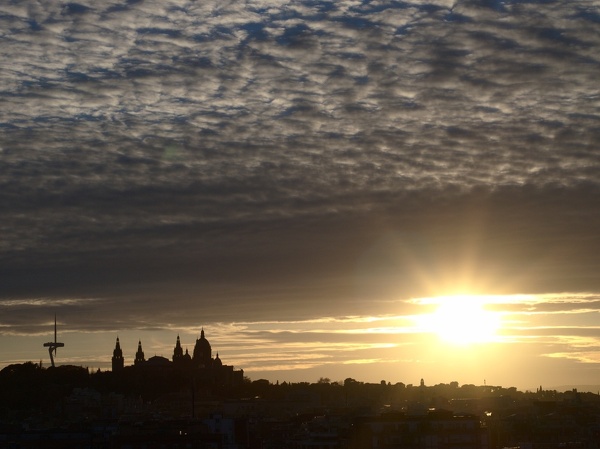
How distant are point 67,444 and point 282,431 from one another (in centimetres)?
5149

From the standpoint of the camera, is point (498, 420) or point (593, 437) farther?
point (498, 420)

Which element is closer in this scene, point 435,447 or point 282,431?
point 435,447

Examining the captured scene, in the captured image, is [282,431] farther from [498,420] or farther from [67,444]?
[67,444]

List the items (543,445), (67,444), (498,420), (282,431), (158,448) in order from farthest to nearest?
1. (498,420)
2. (282,431)
3. (543,445)
4. (67,444)
5. (158,448)

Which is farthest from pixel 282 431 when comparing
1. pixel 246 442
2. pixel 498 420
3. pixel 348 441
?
pixel 348 441

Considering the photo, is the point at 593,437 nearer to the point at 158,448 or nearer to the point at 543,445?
the point at 543,445

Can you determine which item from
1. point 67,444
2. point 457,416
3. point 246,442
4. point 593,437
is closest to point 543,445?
point 593,437

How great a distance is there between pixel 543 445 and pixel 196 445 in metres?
42.4

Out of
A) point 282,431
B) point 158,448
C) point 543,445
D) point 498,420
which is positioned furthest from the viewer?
point 498,420

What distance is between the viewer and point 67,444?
376 ft

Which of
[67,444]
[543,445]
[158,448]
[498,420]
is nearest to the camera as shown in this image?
[158,448]

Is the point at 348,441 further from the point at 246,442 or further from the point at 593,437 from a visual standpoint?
the point at 593,437

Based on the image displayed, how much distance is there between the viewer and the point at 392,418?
4461 inches

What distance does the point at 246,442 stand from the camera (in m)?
139
